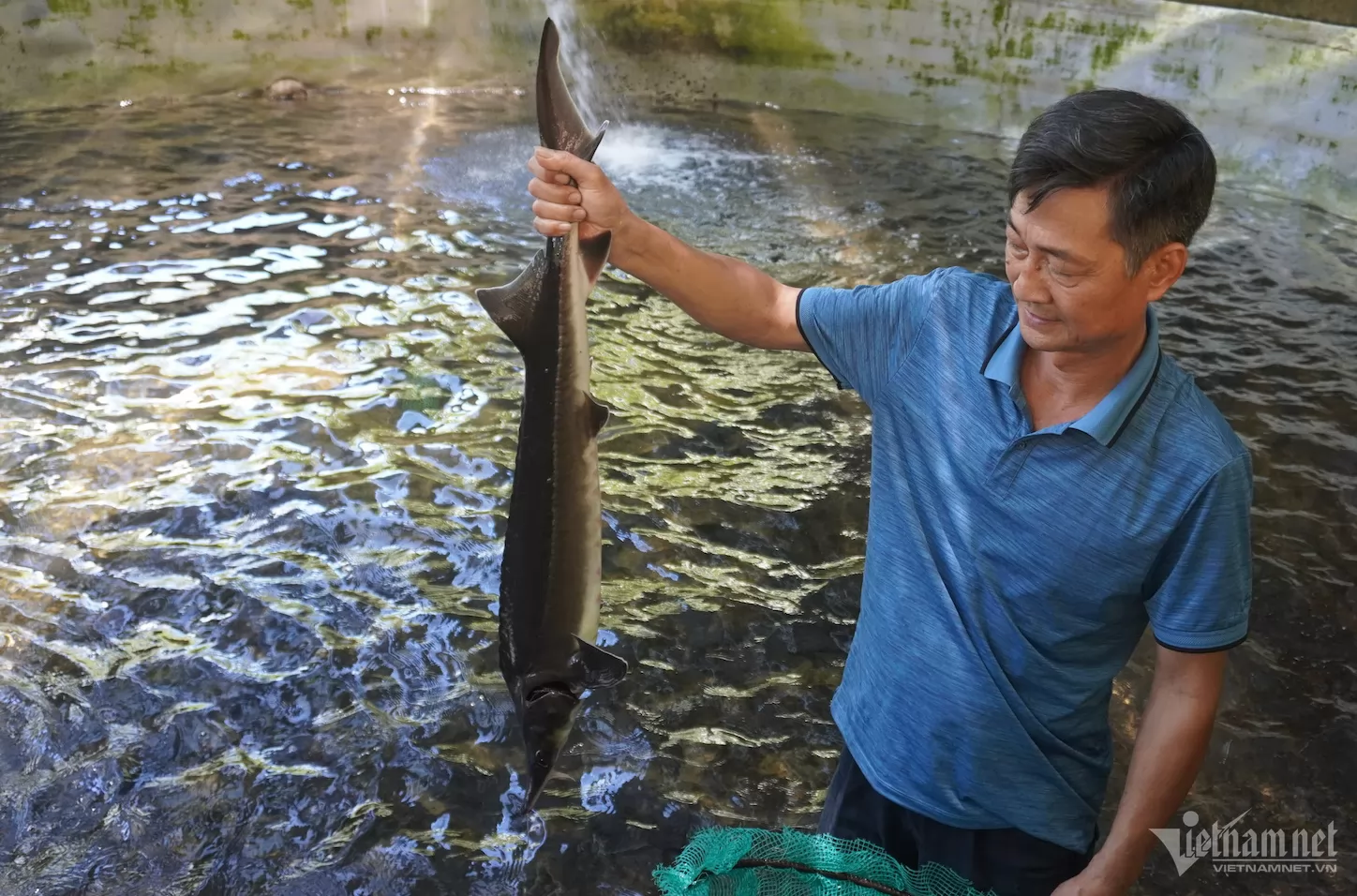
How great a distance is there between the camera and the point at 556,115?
220cm

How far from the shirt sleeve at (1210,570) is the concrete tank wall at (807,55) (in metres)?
9.60

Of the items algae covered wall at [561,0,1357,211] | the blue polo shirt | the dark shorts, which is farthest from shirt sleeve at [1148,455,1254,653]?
algae covered wall at [561,0,1357,211]

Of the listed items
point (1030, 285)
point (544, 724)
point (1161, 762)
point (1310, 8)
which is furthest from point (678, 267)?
point (1310, 8)

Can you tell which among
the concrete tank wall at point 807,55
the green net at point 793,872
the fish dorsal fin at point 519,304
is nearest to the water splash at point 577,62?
the concrete tank wall at point 807,55

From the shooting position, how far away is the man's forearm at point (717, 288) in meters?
2.35

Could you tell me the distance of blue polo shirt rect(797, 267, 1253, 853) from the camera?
6.09ft

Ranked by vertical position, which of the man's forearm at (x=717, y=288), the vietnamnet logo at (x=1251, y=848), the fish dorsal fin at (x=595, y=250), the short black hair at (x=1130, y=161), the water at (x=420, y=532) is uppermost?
the short black hair at (x=1130, y=161)

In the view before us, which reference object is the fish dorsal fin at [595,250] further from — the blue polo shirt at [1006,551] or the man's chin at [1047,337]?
the man's chin at [1047,337]

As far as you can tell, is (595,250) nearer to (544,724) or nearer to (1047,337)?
(1047,337)

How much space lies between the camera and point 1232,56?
1016 centimetres

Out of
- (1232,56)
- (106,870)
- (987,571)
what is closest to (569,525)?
(987,571)

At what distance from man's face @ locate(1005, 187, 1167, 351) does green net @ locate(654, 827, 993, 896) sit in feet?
3.39

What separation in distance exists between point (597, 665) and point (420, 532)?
290cm

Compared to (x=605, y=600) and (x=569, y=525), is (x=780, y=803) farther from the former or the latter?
(x=569, y=525)
